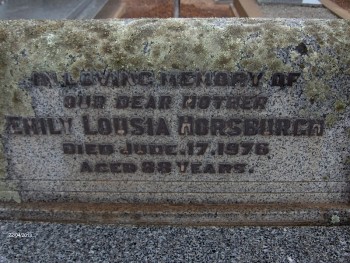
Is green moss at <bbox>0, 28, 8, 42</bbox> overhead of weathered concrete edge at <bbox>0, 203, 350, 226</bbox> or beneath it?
overhead

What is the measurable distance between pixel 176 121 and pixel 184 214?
2.25ft

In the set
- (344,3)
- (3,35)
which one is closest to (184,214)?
(3,35)

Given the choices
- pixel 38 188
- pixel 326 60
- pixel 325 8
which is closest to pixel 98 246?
pixel 38 188

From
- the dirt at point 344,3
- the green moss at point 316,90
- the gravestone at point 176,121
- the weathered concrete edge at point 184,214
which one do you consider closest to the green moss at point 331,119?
the gravestone at point 176,121

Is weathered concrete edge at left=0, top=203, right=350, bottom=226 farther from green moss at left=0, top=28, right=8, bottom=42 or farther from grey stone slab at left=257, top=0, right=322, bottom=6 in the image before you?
grey stone slab at left=257, top=0, right=322, bottom=6

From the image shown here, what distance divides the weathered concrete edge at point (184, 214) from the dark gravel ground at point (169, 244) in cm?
5

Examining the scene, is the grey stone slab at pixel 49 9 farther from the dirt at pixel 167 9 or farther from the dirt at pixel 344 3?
the dirt at pixel 344 3

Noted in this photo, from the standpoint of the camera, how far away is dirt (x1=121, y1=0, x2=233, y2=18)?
272 inches

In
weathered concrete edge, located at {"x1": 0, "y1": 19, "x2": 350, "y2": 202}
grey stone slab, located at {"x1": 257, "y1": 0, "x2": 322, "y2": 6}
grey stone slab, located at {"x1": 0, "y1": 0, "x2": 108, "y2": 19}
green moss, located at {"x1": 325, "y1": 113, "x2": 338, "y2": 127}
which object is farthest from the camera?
grey stone slab, located at {"x1": 257, "y1": 0, "x2": 322, "y2": 6}

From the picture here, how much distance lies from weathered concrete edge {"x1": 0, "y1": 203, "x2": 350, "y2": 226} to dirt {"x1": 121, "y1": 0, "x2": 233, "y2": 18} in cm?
446

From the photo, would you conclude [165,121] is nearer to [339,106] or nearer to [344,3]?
[339,106]

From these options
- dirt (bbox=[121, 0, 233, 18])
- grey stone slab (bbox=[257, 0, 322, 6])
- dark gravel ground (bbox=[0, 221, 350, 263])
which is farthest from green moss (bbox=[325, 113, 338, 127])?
dirt (bbox=[121, 0, 233, 18])

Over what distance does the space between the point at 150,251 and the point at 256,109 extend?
3.80 feet

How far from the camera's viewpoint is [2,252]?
2.75m
